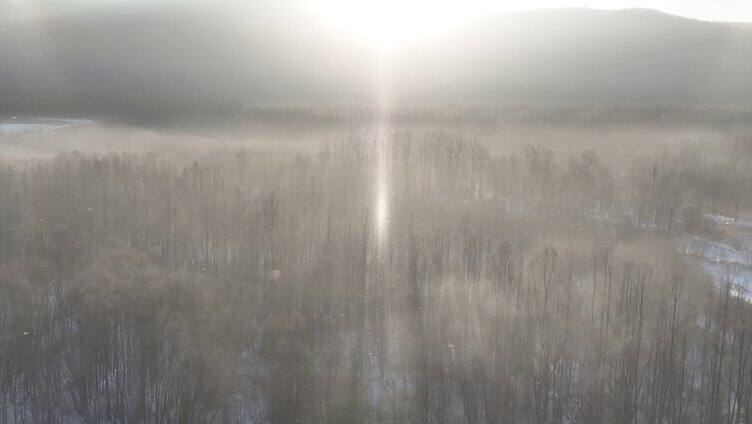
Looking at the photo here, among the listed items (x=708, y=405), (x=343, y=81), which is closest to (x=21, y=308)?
(x=708, y=405)

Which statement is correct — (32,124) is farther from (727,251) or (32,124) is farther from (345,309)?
(727,251)

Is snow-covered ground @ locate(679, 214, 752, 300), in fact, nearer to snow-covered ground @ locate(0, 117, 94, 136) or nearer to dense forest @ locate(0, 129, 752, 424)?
dense forest @ locate(0, 129, 752, 424)

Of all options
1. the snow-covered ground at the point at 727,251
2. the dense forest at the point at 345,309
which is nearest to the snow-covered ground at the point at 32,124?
the dense forest at the point at 345,309

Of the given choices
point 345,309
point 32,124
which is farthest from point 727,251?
point 32,124

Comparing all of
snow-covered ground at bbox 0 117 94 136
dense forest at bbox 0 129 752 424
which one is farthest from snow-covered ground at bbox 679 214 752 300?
snow-covered ground at bbox 0 117 94 136

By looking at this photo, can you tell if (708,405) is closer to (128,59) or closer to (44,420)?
(44,420)
